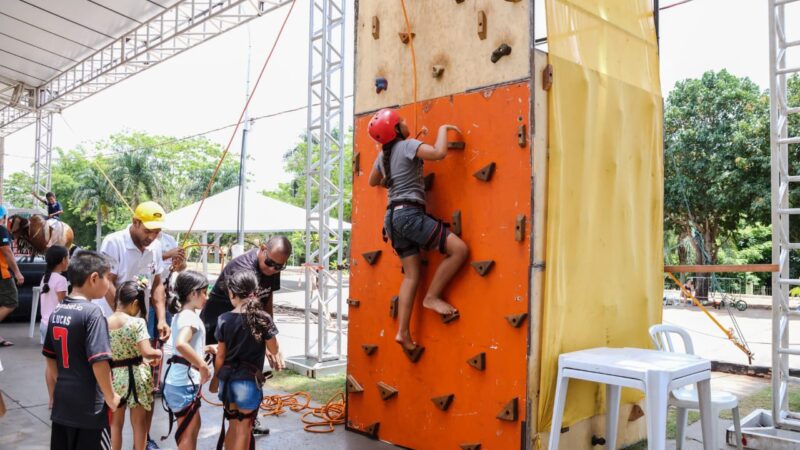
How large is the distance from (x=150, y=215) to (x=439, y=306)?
2360 mm

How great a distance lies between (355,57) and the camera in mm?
5113

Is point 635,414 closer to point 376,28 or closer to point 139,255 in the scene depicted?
point 376,28

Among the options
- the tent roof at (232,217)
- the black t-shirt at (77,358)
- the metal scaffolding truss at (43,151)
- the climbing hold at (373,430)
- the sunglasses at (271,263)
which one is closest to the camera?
the black t-shirt at (77,358)

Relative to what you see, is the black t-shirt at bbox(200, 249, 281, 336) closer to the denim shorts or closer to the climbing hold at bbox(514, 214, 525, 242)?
the denim shorts

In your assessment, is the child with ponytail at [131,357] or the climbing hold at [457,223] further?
the climbing hold at [457,223]

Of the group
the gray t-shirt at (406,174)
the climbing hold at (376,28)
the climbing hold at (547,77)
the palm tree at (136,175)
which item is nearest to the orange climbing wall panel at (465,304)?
the climbing hold at (547,77)

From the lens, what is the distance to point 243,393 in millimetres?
3568

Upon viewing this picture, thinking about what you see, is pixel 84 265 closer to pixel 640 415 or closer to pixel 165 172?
pixel 640 415

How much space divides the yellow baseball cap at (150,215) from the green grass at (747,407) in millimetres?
3998

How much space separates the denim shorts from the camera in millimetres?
3703

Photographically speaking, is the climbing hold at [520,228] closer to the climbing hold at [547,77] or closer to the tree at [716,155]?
the climbing hold at [547,77]

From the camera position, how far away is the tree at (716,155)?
21031 millimetres

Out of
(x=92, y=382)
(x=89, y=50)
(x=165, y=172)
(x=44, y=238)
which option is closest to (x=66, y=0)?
(x=89, y=50)

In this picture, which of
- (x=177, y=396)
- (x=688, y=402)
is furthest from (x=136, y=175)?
(x=688, y=402)
